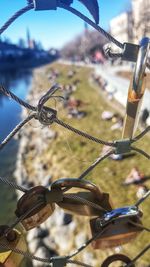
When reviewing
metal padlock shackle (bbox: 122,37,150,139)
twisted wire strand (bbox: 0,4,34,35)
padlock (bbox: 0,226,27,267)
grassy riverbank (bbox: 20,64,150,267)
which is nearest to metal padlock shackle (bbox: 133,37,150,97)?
metal padlock shackle (bbox: 122,37,150,139)

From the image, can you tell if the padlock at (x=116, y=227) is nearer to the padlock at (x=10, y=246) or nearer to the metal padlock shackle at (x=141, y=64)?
the padlock at (x=10, y=246)

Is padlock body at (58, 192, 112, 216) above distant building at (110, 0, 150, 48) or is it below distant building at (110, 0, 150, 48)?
above

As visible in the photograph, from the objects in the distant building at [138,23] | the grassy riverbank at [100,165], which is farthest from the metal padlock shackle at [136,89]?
the grassy riverbank at [100,165]

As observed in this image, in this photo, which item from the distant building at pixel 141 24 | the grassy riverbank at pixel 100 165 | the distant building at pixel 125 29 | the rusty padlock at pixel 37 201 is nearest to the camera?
the rusty padlock at pixel 37 201

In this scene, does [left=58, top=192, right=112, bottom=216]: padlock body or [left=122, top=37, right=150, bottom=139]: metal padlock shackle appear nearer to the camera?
[left=122, top=37, right=150, bottom=139]: metal padlock shackle

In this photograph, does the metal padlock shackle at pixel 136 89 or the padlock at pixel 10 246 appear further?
the padlock at pixel 10 246

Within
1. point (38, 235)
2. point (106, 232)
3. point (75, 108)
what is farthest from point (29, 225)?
point (75, 108)

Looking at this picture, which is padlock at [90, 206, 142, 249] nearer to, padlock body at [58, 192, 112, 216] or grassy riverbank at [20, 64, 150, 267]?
padlock body at [58, 192, 112, 216]
